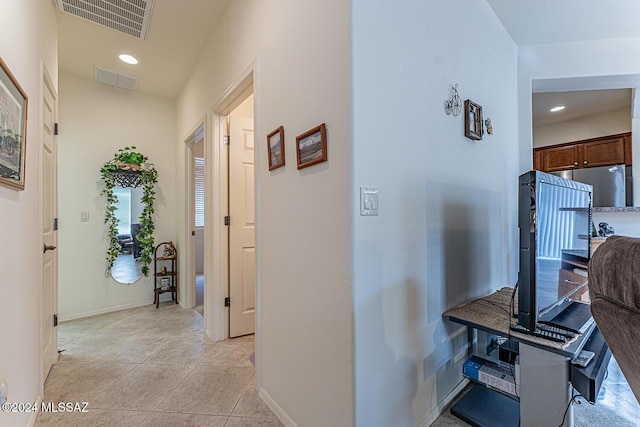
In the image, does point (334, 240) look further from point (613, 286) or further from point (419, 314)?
Result: point (613, 286)

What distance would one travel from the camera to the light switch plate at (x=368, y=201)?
1.19m

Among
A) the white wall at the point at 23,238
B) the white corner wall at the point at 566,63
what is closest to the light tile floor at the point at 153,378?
the white wall at the point at 23,238

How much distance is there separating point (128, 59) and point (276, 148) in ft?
7.91

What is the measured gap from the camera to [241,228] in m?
2.69

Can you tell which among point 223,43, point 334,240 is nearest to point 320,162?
point 334,240

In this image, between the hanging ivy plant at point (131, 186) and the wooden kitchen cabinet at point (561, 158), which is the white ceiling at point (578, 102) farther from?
the hanging ivy plant at point (131, 186)

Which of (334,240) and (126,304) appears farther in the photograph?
(126,304)

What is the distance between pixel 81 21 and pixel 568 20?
3800 millimetres

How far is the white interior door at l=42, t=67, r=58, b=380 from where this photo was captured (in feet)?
6.70

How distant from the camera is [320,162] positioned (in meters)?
1.31

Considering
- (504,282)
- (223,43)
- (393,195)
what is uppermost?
(223,43)

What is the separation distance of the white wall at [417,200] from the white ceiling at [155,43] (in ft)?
5.25

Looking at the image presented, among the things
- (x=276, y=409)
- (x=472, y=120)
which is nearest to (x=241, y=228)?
(x=276, y=409)

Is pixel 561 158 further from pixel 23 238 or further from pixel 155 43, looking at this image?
pixel 23 238
